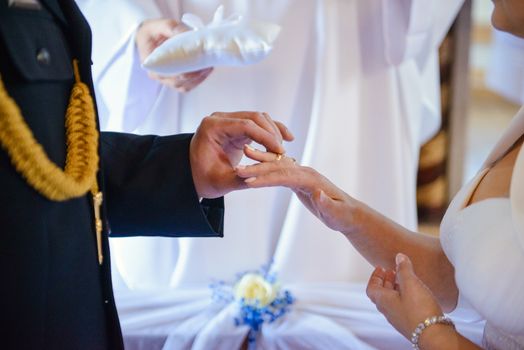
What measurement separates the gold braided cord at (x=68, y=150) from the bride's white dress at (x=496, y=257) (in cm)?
40

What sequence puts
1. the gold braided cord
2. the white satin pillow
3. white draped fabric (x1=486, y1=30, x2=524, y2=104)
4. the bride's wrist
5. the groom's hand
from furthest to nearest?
white draped fabric (x1=486, y1=30, x2=524, y2=104) < the white satin pillow < the groom's hand < the bride's wrist < the gold braided cord

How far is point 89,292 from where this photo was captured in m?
0.57

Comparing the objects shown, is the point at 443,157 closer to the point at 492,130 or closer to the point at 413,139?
the point at 413,139

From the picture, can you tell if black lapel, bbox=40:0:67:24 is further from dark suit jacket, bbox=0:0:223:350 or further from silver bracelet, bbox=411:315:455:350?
silver bracelet, bbox=411:315:455:350

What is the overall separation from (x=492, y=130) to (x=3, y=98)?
361 centimetres

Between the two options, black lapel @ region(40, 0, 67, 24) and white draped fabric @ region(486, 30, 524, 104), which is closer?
black lapel @ region(40, 0, 67, 24)

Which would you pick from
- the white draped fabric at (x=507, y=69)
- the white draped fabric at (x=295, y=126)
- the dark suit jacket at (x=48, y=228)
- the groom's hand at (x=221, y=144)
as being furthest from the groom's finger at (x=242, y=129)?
the white draped fabric at (x=507, y=69)

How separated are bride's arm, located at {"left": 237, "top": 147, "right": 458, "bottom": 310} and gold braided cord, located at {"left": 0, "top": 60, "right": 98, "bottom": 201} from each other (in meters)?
0.26

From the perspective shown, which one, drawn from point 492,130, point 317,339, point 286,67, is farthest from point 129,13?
point 492,130

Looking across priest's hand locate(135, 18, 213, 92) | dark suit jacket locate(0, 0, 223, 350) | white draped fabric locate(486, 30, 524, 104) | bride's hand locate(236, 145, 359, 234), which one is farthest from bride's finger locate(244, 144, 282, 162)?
white draped fabric locate(486, 30, 524, 104)

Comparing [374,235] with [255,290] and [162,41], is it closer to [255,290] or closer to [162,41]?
[255,290]

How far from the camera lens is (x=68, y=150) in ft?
1.72

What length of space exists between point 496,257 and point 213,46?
0.54 m

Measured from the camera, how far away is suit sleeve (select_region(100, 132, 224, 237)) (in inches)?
26.1
